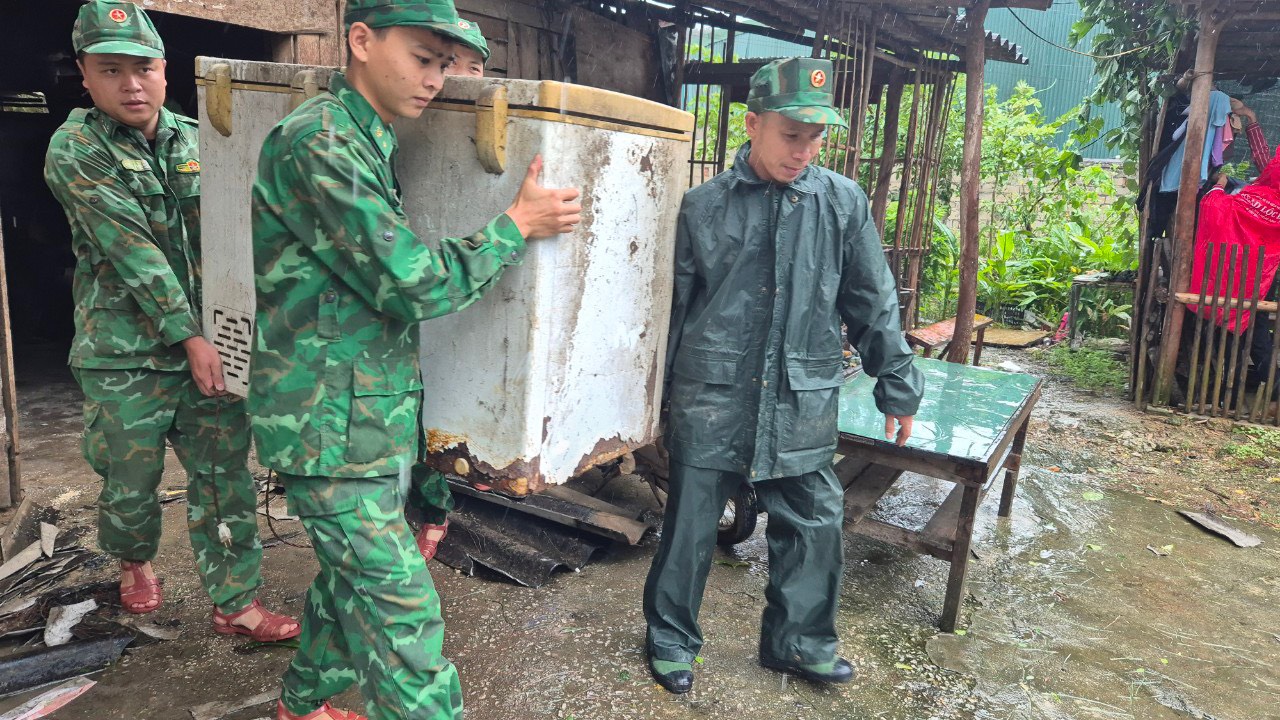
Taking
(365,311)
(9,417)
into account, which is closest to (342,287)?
(365,311)

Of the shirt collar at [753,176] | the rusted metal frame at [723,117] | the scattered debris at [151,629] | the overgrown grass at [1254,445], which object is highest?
the rusted metal frame at [723,117]

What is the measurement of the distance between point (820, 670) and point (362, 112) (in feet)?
7.43

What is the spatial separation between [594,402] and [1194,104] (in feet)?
21.3

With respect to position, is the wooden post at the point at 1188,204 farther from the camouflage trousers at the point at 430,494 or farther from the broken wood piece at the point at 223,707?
the broken wood piece at the point at 223,707

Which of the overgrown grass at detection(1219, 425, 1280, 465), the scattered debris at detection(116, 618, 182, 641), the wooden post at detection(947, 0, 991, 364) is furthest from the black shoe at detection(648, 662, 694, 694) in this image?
the overgrown grass at detection(1219, 425, 1280, 465)

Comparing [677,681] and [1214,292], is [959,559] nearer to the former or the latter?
[677,681]

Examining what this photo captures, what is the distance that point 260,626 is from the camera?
3008mm

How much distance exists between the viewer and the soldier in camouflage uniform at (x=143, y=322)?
2.71 m

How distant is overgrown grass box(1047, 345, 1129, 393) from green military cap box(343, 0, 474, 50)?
7.42m

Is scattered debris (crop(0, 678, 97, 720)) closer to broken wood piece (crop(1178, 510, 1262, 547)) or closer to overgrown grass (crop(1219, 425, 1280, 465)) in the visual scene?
broken wood piece (crop(1178, 510, 1262, 547))

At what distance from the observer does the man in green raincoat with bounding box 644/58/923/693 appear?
104 inches

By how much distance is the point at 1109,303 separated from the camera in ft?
32.6

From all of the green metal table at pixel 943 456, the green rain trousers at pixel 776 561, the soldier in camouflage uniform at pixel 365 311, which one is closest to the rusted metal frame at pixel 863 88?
the green metal table at pixel 943 456

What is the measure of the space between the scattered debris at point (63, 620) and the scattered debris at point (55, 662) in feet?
0.32
